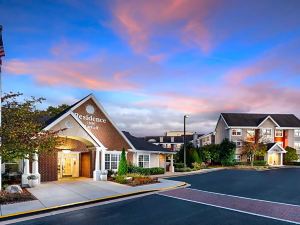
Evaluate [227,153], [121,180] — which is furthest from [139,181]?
[227,153]

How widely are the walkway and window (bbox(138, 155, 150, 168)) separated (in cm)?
1364

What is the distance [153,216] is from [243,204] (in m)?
5.65

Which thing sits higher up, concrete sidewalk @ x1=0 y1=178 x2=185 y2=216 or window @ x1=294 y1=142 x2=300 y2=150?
concrete sidewalk @ x1=0 y1=178 x2=185 y2=216

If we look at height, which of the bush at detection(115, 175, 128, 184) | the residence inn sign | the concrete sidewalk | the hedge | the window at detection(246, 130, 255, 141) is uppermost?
the residence inn sign

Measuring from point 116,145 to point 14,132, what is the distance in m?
14.8

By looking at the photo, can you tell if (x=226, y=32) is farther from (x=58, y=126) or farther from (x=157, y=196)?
(x=58, y=126)

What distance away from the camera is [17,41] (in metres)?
19.9

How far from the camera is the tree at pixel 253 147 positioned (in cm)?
5301

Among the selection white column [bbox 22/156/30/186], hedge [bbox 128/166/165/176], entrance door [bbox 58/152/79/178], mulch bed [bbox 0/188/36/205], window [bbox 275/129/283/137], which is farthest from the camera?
window [bbox 275/129/283/137]

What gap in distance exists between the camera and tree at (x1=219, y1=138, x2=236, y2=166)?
53531 millimetres

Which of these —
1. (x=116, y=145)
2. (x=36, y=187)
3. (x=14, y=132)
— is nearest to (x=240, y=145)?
(x=116, y=145)

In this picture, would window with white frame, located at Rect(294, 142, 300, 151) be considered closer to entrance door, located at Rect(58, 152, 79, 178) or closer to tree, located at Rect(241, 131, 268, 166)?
tree, located at Rect(241, 131, 268, 166)

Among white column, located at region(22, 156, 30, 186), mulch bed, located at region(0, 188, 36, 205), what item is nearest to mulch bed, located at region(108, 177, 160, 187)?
white column, located at region(22, 156, 30, 186)

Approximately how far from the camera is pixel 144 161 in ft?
112
